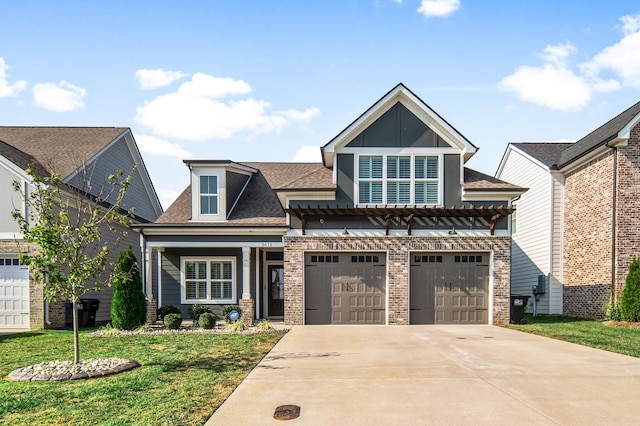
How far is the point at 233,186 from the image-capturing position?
18.0 metres

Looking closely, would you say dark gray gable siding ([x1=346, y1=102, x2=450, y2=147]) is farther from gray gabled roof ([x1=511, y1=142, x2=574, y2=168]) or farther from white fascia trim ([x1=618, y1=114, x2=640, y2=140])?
gray gabled roof ([x1=511, y1=142, x2=574, y2=168])

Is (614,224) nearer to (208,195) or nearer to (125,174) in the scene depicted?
(208,195)

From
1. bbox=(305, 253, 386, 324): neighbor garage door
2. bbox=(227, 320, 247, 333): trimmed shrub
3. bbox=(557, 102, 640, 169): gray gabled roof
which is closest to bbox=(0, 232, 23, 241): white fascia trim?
bbox=(227, 320, 247, 333): trimmed shrub

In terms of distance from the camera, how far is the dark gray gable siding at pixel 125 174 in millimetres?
19516

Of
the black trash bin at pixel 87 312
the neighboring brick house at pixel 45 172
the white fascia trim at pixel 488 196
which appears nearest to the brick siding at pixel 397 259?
the white fascia trim at pixel 488 196

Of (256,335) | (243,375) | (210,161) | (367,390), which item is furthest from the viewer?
(210,161)

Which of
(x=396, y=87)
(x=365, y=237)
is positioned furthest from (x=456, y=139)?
(x=365, y=237)

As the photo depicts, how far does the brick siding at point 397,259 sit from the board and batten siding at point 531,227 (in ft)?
18.5

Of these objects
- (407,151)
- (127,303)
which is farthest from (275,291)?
(407,151)

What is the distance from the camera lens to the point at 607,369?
340 inches

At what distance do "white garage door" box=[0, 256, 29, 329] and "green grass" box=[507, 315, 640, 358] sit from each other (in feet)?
53.1

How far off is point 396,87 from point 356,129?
6.52 feet

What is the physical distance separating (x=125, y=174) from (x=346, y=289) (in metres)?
12.9

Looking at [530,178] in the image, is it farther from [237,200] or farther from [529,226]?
[237,200]
